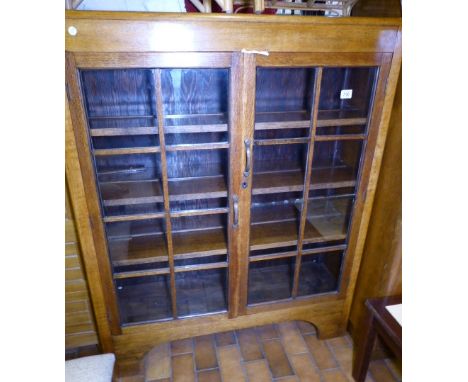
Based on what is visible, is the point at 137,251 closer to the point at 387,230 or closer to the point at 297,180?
the point at 297,180

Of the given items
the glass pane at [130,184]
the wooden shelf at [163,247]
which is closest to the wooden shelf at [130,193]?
the glass pane at [130,184]

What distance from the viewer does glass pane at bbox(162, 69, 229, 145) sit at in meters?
1.25

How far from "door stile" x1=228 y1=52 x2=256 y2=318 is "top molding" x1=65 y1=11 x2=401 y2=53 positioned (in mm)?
84

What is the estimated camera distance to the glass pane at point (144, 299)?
1.58 m

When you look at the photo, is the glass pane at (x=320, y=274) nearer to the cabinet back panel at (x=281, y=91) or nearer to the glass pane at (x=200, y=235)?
the glass pane at (x=200, y=235)

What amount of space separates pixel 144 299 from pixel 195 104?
0.99 metres

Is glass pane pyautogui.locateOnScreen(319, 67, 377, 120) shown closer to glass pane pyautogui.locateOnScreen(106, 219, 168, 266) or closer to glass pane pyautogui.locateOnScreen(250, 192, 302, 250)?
glass pane pyautogui.locateOnScreen(250, 192, 302, 250)

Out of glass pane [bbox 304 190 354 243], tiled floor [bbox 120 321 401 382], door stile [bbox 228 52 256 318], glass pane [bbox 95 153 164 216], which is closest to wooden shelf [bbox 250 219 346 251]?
glass pane [bbox 304 190 354 243]

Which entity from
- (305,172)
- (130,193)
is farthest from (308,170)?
(130,193)

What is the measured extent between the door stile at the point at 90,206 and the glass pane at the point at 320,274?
0.93 meters

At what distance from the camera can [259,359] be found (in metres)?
1.74
